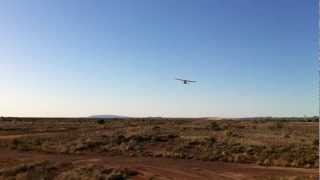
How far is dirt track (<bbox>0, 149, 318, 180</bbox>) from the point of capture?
25672mm

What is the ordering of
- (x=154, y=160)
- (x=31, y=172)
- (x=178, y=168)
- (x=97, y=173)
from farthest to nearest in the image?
1. (x=154, y=160)
2. (x=178, y=168)
3. (x=31, y=172)
4. (x=97, y=173)

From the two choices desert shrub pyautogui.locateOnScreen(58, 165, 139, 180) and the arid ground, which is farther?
the arid ground

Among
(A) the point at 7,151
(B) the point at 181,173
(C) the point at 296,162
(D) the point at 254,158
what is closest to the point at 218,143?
(D) the point at 254,158

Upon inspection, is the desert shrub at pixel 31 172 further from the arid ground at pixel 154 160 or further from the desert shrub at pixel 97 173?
the desert shrub at pixel 97 173

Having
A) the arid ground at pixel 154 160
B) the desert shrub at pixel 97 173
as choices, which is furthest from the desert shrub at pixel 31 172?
the desert shrub at pixel 97 173

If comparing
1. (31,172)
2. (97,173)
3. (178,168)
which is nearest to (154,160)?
(178,168)

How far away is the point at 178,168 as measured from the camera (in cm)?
2861

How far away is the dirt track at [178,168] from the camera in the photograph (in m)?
25.7

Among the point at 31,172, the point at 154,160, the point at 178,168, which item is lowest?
the point at 31,172

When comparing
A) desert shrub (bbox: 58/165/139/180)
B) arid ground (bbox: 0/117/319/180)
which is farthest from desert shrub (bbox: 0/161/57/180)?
desert shrub (bbox: 58/165/139/180)

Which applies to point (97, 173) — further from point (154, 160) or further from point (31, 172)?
point (154, 160)

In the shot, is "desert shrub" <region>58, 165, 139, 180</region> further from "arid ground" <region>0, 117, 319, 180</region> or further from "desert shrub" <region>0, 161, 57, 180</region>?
"desert shrub" <region>0, 161, 57, 180</region>

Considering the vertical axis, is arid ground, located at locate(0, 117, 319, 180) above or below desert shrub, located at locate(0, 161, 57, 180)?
above

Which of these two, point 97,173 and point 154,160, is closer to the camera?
point 97,173
